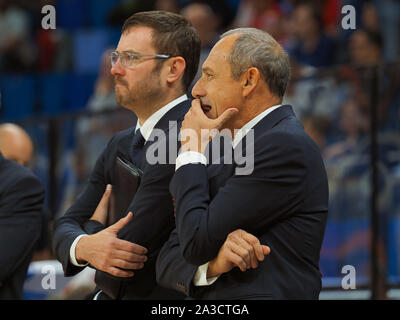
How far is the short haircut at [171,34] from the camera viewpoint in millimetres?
3326

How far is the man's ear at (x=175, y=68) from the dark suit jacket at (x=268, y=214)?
0.68m

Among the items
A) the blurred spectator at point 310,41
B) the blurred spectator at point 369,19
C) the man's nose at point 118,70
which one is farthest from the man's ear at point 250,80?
the blurred spectator at point 310,41

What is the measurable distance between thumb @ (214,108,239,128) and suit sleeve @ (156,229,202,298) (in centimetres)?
47

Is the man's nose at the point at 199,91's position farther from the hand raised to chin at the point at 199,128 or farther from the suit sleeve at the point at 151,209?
the suit sleeve at the point at 151,209

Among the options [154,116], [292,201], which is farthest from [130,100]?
[292,201]

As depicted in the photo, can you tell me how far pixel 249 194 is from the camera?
2643 millimetres

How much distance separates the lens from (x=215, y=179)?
283cm

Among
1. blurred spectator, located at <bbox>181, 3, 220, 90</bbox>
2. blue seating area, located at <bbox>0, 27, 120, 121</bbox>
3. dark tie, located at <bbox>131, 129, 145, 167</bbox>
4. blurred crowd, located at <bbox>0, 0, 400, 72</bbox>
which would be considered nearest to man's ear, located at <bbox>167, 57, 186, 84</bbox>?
dark tie, located at <bbox>131, 129, 145, 167</bbox>

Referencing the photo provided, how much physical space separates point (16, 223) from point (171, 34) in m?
1.32

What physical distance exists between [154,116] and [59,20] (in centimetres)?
624

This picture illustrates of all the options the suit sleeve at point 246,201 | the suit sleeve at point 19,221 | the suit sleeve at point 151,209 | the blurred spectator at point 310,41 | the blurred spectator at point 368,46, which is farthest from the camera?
the blurred spectator at point 310,41

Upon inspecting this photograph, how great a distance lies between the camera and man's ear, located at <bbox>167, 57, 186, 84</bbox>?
333 cm

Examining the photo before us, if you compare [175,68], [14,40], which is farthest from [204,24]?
[175,68]

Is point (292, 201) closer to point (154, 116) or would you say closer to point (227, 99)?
point (227, 99)
